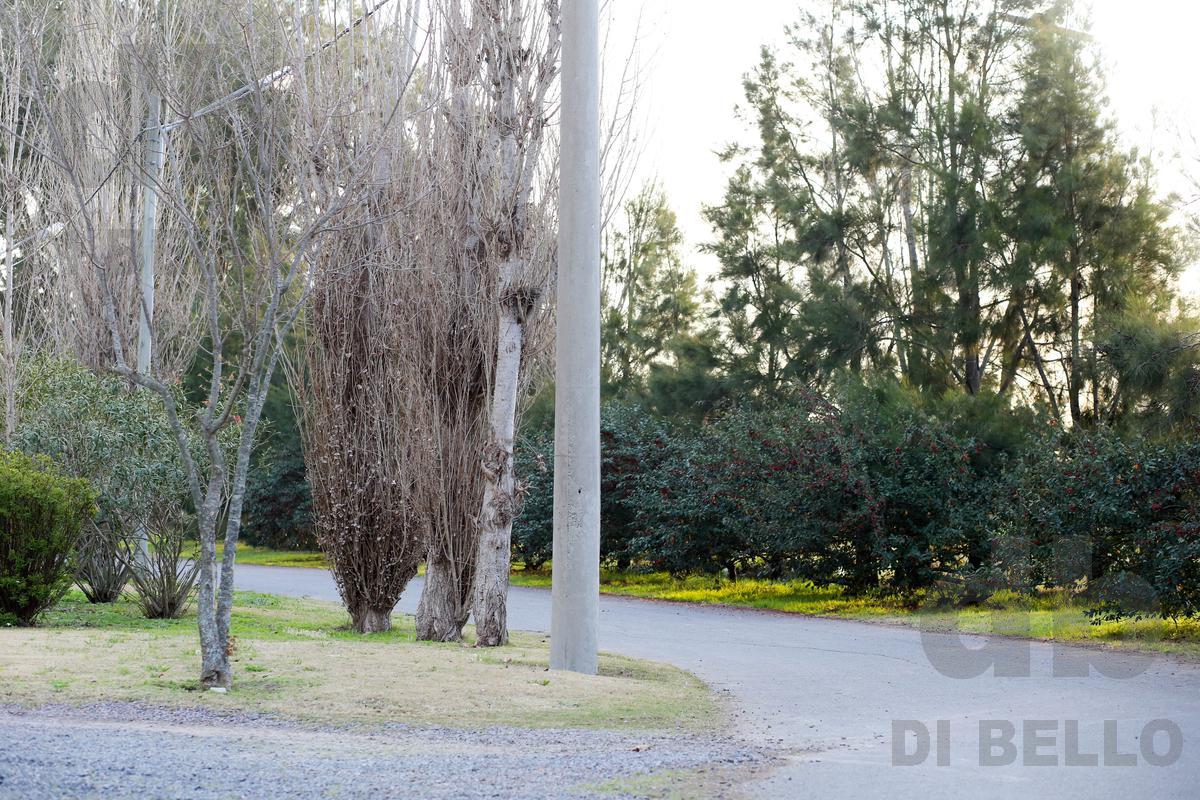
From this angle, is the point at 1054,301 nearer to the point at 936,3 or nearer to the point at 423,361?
the point at 936,3

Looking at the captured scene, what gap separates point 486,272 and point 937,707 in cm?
633

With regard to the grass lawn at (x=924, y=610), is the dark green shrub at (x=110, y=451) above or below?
above

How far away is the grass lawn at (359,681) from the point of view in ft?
26.8

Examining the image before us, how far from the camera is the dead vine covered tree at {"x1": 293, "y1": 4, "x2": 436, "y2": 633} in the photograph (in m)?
12.8

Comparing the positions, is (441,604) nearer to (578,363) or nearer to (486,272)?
(486,272)

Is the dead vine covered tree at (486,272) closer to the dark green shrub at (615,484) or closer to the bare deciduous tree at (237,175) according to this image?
the bare deciduous tree at (237,175)

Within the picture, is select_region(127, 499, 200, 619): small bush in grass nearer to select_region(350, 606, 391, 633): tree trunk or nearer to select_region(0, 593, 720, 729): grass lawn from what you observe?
select_region(350, 606, 391, 633): tree trunk

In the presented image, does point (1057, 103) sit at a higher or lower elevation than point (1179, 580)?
higher

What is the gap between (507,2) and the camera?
1230 centimetres

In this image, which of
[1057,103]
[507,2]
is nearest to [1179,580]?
[507,2]

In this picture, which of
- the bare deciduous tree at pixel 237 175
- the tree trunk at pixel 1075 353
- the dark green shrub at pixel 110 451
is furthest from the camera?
the tree trunk at pixel 1075 353

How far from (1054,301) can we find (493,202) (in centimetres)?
1311

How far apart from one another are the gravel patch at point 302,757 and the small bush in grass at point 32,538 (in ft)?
17.7

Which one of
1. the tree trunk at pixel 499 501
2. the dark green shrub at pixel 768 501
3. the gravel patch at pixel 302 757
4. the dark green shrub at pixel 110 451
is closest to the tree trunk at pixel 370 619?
the tree trunk at pixel 499 501
